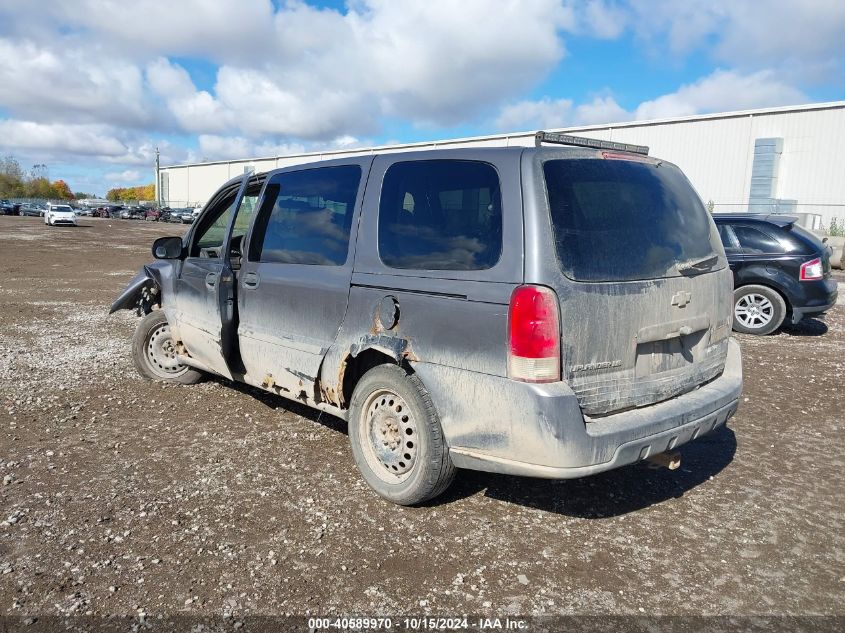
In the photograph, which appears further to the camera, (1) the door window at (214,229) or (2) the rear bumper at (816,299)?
Answer: (2) the rear bumper at (816,299)

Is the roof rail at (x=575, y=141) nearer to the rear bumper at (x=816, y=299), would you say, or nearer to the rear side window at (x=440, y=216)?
the rear side window at (x=440, y=216)

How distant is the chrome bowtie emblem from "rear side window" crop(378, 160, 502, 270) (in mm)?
1038

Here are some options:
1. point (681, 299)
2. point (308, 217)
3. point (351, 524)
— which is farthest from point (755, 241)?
point (351, 524)

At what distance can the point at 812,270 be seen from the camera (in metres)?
8.77

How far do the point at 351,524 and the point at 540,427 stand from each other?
123 centimetres

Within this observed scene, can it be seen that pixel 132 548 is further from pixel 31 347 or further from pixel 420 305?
pixel 31 347

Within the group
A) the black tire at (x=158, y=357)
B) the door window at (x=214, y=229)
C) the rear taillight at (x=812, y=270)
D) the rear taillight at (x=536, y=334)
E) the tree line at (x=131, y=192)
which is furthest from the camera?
the tree line at (x=131, y=192)

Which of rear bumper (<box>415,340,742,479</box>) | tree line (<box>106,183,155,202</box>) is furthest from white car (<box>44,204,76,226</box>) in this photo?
tree line (<box>106,183,155,202</box>)

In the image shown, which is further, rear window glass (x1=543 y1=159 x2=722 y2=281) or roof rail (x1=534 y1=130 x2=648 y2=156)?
roof rail (x1=534 y1=130 x2=648 y2=156)

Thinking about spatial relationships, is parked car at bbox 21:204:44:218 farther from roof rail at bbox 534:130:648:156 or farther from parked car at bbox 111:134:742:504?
roof rail at bbox 534:130:648:156

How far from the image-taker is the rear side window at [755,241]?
9102 millimetres

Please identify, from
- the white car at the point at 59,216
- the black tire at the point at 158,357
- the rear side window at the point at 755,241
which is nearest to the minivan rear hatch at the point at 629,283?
the black tire at the point at 158,357

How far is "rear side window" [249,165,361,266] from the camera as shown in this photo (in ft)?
13.4

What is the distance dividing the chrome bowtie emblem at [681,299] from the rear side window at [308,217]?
1897 millimetres
